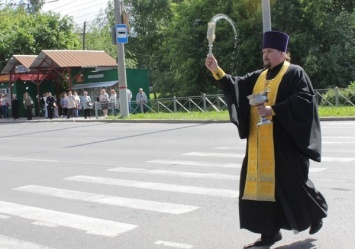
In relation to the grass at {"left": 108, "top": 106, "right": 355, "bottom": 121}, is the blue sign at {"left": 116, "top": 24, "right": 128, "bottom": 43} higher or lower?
higher

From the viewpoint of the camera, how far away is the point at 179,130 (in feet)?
63.4

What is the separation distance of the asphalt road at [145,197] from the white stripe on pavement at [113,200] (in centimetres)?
1

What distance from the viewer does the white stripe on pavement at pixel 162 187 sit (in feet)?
25.8

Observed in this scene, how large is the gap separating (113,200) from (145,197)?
461 millimetres

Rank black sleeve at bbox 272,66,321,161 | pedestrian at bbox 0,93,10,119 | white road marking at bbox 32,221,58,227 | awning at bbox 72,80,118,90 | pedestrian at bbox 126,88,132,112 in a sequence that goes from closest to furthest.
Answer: black sleeve at bbox 272,66,321,161
white road marking at bbox 32,221,58,227
pedestrian at bbox 126,88,132,112
awning at bbox 72,80,118,90
pedestrian at bbox 0,93,10,119

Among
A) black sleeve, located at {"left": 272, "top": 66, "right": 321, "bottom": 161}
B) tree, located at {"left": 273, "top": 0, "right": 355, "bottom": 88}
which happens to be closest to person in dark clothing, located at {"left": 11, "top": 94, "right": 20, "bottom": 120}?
tree, located at {"left": 273, "top": 0, "right": 355, "bottom": 88}

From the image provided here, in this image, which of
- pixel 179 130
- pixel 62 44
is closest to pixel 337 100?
pixel 179 130

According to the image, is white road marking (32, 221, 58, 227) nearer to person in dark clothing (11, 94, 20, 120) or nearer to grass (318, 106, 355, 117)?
grass (318, 106, 355, 117)

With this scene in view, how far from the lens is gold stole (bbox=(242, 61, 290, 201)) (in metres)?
4.87

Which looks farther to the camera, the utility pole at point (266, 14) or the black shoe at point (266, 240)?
the utility pole at point (266, 14)

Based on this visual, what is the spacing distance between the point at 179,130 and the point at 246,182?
1432 cm

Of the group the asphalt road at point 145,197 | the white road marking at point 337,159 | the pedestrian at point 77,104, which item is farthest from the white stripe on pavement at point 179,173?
the pedestrian at point 77,104

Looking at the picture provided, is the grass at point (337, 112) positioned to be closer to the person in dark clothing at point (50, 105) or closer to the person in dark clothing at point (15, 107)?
the person in dark clothing at point (50, 105)

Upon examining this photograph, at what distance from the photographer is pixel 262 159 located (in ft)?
16.1
